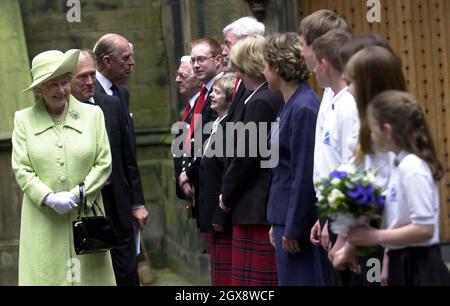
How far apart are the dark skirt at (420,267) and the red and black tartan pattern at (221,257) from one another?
9.71 feet

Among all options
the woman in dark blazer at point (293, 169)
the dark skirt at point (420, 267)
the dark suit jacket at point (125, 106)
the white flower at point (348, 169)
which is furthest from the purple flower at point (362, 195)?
the dark suit jacket at point (125, 106)

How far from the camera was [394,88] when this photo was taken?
6.60m

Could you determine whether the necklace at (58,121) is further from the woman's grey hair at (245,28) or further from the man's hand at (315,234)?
the man's hand at (315,234)

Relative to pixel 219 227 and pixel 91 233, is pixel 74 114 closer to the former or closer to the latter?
pixel 91 233

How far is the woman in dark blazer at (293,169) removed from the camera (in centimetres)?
767

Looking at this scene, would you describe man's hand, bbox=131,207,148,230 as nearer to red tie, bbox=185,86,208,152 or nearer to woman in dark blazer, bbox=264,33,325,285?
red tie, bbox=185,86,208,152

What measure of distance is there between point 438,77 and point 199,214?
3.28 metres

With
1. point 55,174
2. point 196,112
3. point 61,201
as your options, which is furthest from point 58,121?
point 196,112

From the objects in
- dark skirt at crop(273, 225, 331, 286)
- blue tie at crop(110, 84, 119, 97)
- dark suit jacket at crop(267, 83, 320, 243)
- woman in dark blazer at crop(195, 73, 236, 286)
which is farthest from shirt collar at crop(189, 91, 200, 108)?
dark skirt at crop(273, 225, 331, 286)

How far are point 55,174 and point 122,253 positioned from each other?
1214 mm
